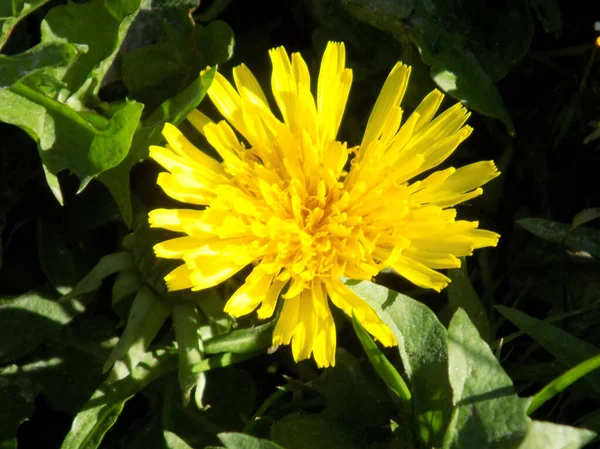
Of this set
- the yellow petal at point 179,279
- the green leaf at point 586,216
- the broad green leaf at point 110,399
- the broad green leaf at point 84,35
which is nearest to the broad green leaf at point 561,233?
the green leaf at point 586,216

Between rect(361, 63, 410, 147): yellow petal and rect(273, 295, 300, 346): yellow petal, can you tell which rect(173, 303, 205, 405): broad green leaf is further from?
rect(361, 63, 410, 147): yellow petal

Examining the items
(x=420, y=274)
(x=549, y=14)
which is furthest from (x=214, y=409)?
(x=549, y=14)

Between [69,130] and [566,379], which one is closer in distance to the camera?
[566,379]

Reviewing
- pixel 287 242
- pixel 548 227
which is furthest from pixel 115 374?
pixel 548 227

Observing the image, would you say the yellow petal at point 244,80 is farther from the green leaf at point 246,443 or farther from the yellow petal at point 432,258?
the green leaf at point 246,443

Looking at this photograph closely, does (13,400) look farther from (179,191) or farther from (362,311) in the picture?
(362,311)

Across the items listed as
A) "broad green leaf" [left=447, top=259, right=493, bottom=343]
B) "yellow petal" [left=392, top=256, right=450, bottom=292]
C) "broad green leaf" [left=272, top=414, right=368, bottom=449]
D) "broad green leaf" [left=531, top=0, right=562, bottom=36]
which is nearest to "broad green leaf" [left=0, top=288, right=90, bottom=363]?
"broad green leaf" [left=272, top=414, right=368, bottom=449]

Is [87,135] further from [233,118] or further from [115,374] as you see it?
[115,374]
